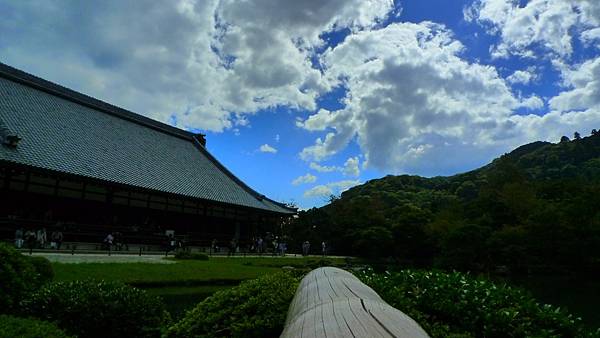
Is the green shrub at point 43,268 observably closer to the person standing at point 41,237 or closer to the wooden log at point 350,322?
the wooden log at point 350,322

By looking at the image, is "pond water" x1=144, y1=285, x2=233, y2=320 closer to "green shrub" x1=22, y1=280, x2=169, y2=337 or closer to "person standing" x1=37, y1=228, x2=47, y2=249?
"green shrub" x1=22, y1=280, x2=169, y2=337

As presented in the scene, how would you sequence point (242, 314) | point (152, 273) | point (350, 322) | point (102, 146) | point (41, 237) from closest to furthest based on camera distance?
point (350, 322)
point (242, 314)
point (152, 273)
point (41, 237)
point (102, 146)

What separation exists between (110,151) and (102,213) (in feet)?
15.0

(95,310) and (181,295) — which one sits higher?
(95,310)

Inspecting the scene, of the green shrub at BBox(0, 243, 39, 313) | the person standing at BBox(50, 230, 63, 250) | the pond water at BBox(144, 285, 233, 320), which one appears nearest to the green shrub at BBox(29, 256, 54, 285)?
the green shrub at BBox(0, 243, 39, 313)

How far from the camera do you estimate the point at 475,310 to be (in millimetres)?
4801

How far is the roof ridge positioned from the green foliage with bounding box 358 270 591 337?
2940cm

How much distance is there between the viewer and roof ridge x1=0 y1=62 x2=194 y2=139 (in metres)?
27.1

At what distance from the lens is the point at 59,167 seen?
22.1 meters

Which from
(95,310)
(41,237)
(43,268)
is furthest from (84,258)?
(95,310)

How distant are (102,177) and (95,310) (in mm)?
19506

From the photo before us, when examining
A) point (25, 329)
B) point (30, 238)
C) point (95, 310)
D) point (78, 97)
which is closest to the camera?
point (25, 329)

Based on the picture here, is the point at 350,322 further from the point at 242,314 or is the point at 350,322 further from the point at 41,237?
the point at 41,237

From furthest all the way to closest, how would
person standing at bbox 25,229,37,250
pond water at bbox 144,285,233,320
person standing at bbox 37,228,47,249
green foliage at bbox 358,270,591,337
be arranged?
person standing at bbox 37,228,47,249 < person standing at bbox 25,229,37,250 < pond water at bbox 144,285,233,320 < green foliage at bbox 358,270,591,337
